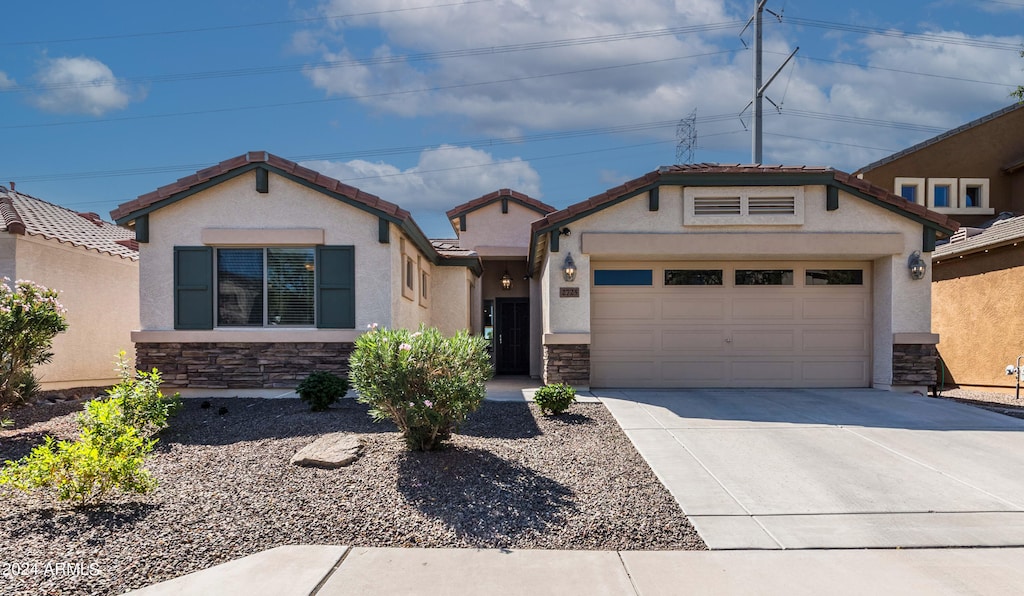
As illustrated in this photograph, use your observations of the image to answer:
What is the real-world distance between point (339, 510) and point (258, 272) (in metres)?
6.69

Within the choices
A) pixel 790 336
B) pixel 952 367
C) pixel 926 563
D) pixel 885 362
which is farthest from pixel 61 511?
pixel 952 367

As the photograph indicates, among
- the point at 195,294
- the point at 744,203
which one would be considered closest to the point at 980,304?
the point at 744,203

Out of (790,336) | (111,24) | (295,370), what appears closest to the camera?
(295,370)

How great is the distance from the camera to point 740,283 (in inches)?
433

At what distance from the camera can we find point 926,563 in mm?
4012

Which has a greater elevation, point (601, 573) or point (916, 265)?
point (916, 265)

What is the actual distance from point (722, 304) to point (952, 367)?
772 centimetres

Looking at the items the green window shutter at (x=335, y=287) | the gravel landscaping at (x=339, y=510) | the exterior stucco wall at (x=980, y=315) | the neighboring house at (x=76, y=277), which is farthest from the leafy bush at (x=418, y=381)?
the exterior stucco wall at (x=980, y=315)

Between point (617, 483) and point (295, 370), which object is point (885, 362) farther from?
point (295, 370)

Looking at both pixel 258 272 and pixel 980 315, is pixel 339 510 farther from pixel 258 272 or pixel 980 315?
pixel 980 315

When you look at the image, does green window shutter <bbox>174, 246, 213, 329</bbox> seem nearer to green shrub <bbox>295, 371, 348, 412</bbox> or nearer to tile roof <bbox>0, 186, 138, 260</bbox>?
tile roof <bbox>0, 186, 138, 260</bbox>

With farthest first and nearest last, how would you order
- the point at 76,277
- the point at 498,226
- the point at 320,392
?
the point at 498,226 → the point at 76,277 → the point at 320,392

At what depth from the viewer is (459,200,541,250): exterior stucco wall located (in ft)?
55.3

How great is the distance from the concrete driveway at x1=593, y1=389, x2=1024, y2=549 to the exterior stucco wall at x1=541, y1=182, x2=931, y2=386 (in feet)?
5.09
